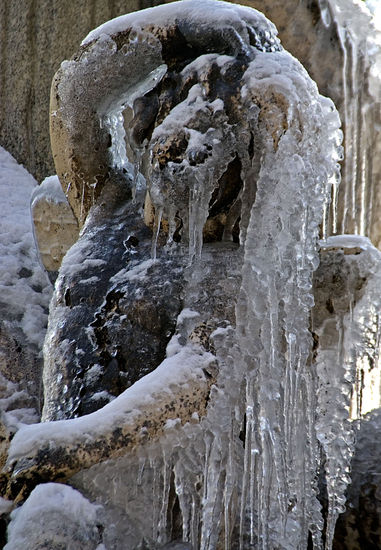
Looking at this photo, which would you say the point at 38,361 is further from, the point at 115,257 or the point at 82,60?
the point at 82,60

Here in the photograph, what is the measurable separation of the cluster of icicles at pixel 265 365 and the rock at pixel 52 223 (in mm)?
777

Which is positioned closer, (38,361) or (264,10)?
(38,361)

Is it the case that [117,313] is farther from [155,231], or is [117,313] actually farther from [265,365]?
[265,365]

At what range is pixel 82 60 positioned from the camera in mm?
2213

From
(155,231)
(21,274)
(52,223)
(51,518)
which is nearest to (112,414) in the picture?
(51,518)

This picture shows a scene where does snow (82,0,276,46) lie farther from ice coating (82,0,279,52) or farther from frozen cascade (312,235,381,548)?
frozen cascade (312,235,381,548)

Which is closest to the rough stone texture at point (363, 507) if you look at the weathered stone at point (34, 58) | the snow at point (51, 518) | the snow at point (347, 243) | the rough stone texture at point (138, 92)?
the snow at point (347, 243)

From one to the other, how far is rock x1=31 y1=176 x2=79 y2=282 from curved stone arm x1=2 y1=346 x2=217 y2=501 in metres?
1.07

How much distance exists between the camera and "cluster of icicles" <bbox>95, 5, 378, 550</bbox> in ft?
5.60

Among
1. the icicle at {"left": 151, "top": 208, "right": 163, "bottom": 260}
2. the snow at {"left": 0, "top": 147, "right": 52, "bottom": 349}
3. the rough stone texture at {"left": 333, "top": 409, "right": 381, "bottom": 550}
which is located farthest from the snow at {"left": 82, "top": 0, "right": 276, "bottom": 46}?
the rough stone texture at {"left": 333, "top": 409, "right": 381, "bottom": 550}

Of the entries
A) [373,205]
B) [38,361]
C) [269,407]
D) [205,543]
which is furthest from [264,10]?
[205,543]

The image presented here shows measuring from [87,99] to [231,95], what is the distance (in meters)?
0.54

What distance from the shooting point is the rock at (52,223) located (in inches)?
105

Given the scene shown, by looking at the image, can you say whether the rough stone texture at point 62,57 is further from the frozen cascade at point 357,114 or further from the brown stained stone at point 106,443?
the brown stained stone at point 106,443
